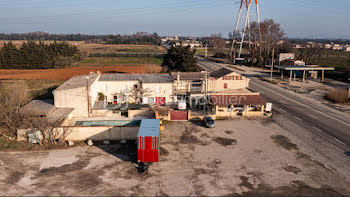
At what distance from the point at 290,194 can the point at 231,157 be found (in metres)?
6.61

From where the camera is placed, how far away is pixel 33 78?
60094mm

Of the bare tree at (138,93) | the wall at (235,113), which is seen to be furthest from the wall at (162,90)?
the wall at (235,113)

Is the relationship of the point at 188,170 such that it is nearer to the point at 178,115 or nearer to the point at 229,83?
the point at 178,115

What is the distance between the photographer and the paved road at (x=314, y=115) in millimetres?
29406

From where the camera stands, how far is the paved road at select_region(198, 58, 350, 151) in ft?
96.5

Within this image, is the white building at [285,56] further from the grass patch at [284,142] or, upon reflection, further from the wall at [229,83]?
the grass patch at [284,142]

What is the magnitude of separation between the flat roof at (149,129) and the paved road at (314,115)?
1893 centimetres

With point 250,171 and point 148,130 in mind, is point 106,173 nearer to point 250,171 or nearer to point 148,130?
point 148,130

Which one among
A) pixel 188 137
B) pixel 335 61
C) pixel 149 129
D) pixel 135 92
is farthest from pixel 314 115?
pixel 335 61

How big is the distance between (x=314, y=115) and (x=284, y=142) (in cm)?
1189

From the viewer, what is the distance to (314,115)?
3631cm

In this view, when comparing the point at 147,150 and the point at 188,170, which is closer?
the point at 188,170

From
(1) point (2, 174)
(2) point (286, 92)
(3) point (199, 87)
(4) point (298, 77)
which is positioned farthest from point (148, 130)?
(4) point (298, 77)

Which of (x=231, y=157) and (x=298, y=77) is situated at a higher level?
(x=298, y=77)
